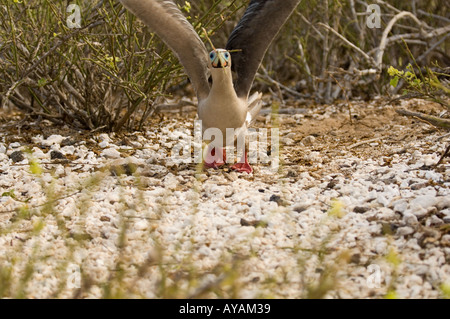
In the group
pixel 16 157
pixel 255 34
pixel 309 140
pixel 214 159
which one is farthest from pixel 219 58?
pixel 16 157

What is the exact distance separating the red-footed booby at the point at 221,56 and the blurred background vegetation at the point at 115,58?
37 cm

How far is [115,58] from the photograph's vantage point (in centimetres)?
436

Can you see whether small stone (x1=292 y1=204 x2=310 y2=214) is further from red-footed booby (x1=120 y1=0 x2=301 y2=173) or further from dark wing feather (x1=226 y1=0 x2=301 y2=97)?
dark wing feather (x1=226 y1=0 x2=301 y2=97)

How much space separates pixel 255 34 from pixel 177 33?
806mm

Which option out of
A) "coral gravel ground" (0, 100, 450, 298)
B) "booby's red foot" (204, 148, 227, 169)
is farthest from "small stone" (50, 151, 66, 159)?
"booby's red foot" (204, 148, 227, 169)

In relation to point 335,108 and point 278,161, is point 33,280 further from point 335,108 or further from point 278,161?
point 335,108

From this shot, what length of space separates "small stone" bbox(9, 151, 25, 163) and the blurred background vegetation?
1.77ft

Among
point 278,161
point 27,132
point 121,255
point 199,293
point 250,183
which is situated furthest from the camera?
point 27,132

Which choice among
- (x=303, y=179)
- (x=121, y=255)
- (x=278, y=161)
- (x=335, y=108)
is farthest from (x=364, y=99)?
(x=121, y=255)

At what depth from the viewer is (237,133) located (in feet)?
14.4

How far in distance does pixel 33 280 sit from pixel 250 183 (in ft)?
6.18

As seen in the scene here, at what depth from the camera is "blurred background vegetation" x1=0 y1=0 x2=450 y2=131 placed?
466 cm

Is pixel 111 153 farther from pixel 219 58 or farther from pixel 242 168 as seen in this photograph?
pixel 219 58

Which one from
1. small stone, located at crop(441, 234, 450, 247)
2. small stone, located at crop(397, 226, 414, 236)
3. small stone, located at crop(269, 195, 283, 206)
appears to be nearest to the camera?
small stone, located at crop(441, 234, 450, 247)
